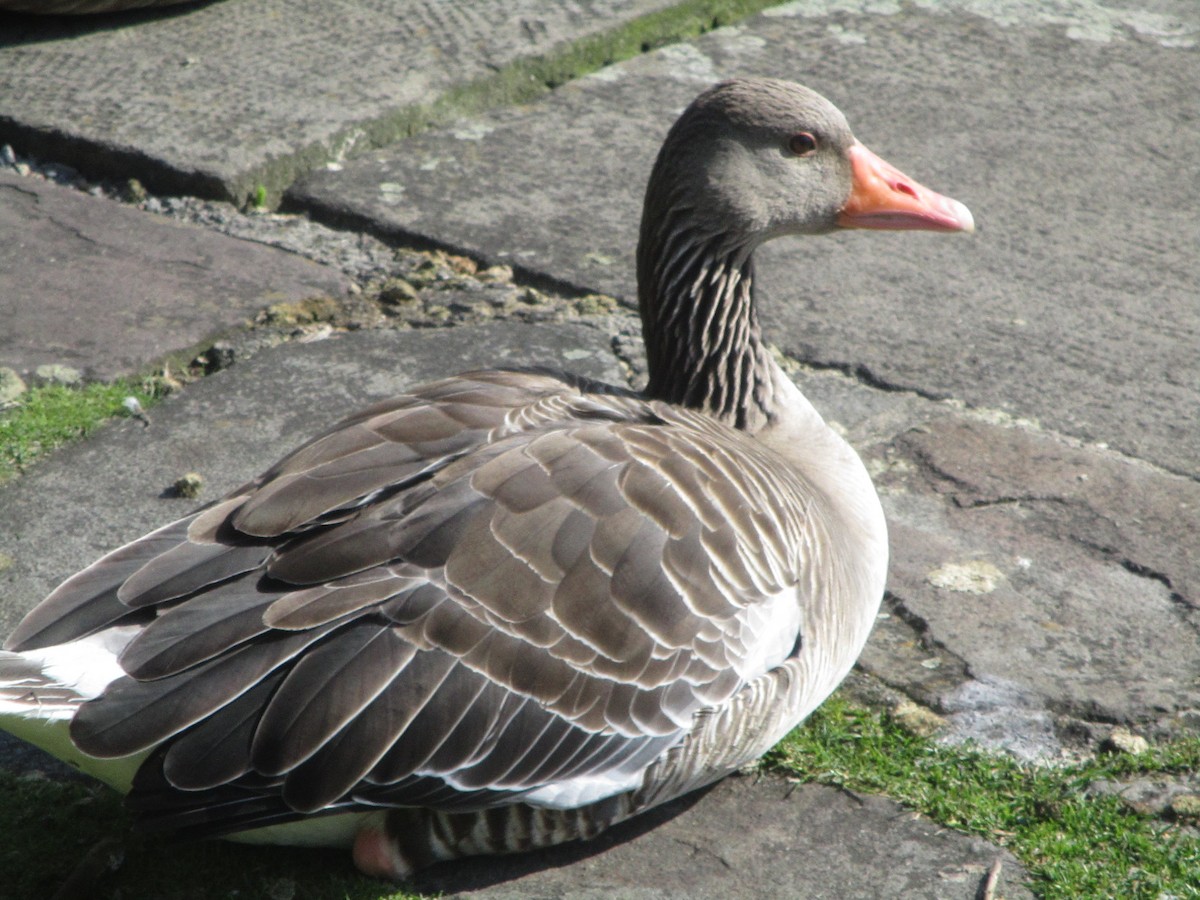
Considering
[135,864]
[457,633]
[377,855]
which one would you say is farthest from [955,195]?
[135,864]

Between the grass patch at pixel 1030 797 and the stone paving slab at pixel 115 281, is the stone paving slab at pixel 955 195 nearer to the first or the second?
the stone paving slab at pixel 115 281

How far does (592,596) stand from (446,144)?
146 inches

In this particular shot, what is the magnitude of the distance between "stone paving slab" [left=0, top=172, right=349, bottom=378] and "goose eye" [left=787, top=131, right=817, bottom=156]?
205 cm

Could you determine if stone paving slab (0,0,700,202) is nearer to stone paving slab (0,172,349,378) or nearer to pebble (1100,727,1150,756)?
stone paving slab (0,172,349,378)

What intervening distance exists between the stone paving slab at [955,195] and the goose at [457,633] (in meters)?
1.72

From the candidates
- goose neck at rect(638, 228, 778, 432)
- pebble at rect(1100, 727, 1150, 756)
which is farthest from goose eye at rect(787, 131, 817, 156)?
pebble at rect(1100, 727, 1150, 756)

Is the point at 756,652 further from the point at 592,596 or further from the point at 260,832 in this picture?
the point at 260,832

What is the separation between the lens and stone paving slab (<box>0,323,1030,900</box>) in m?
2.94

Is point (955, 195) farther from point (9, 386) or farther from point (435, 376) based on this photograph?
point (9, 386)

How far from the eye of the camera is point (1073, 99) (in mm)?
6789

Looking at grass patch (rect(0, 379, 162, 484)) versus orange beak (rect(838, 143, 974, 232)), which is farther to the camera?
grass patch (rect(0, 379, 162, 484))

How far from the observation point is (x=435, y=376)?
4551mm

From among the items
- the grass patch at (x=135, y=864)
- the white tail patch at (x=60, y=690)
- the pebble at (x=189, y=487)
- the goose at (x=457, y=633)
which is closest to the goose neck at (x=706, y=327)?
the goose at (x=457, y=633)

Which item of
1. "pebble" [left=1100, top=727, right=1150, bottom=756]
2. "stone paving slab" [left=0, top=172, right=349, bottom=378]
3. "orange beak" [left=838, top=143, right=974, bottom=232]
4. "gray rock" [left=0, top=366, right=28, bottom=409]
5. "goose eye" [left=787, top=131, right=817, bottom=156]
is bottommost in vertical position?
"pebble" [left=1100, top=727, right=1150, bottom=756]
